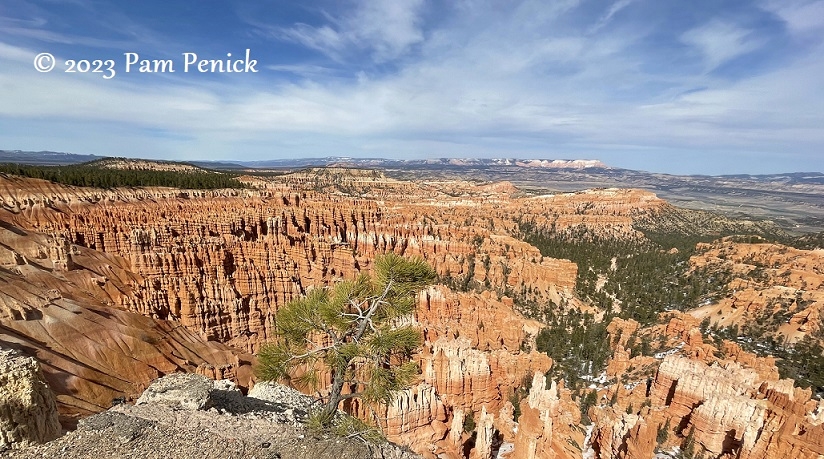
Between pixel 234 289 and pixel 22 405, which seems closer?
pixel 22 405

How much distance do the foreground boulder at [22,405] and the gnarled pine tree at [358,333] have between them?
4.72 meters

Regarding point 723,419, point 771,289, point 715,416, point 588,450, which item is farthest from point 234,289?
point 771,289

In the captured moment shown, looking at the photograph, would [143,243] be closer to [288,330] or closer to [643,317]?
[288,330]

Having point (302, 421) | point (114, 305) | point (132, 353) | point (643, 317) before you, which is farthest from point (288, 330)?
point (643, 317)

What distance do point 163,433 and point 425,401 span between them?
18259 millimetres

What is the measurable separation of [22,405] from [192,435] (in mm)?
3513

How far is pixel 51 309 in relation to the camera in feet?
82.6

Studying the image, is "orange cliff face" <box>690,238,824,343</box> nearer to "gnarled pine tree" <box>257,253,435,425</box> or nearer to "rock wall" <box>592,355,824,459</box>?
"rock wall" <box>592,355,824,459</box>

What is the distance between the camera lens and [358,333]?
9891 mm

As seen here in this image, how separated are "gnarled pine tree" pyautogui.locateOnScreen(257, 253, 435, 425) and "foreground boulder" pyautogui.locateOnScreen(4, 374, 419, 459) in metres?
1.02

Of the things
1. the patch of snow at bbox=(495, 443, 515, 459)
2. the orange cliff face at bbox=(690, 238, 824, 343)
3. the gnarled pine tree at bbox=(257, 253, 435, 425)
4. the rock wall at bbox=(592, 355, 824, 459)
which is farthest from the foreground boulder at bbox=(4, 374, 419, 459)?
the orange cliff face at bbox=(690, 238, 824, 343)

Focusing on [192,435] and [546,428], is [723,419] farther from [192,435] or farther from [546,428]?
[192,435]

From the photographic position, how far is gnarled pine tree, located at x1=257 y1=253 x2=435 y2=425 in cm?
959

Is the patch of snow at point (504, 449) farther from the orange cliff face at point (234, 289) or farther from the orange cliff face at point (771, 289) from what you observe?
the orange cliff face at point (771, 289)
